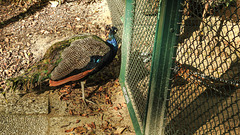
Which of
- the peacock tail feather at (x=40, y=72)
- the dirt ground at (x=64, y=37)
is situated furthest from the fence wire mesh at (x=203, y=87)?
the peacock tail feather at (x=40, y=72)

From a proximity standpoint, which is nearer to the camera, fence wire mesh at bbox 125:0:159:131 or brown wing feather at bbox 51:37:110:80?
fence wire mesh at bbox 125:0:159:131

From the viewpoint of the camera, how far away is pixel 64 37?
5234mm

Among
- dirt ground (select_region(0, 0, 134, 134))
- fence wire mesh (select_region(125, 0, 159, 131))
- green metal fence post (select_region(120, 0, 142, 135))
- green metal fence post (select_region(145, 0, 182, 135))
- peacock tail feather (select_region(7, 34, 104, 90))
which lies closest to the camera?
green metal fence post (select_region(145, 0, 182, 135))

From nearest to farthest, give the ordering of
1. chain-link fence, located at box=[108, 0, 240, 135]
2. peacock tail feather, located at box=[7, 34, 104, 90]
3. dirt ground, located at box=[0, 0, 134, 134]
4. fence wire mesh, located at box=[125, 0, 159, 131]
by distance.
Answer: chain-link fence, located at box=[108, 0, 240, 135]
fence wire mesh, located at box=[125, 0, 159, 131]
peacock tail feather, located at box=[7, 34, 104, 90]
dirt ground, located at box=[0, 0, 134, 134]

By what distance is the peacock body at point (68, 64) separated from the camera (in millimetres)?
3553

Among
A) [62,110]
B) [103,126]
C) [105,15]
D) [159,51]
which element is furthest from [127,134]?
[105,15]

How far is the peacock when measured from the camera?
11.7 feet

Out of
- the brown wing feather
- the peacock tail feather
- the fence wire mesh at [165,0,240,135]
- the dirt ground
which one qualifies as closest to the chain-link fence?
the fence wire mesh at [165,0,240,135]

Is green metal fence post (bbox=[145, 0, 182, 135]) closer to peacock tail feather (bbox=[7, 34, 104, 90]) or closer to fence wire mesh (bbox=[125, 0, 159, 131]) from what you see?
fence wire mesh (bbox=[125, 0, 159, 131])

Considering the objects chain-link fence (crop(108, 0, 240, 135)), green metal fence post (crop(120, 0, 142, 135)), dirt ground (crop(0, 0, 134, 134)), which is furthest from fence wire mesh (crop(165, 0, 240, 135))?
dirt ground (crop(0, 0, 134, 134))

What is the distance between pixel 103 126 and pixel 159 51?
1668mm

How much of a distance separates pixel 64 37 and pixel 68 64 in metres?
1.80

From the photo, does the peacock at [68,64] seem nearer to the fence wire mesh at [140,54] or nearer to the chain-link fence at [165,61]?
the chain-link fence at [165,61]

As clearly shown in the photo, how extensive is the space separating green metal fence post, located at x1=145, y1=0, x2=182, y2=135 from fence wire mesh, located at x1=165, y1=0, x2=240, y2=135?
8 cm
